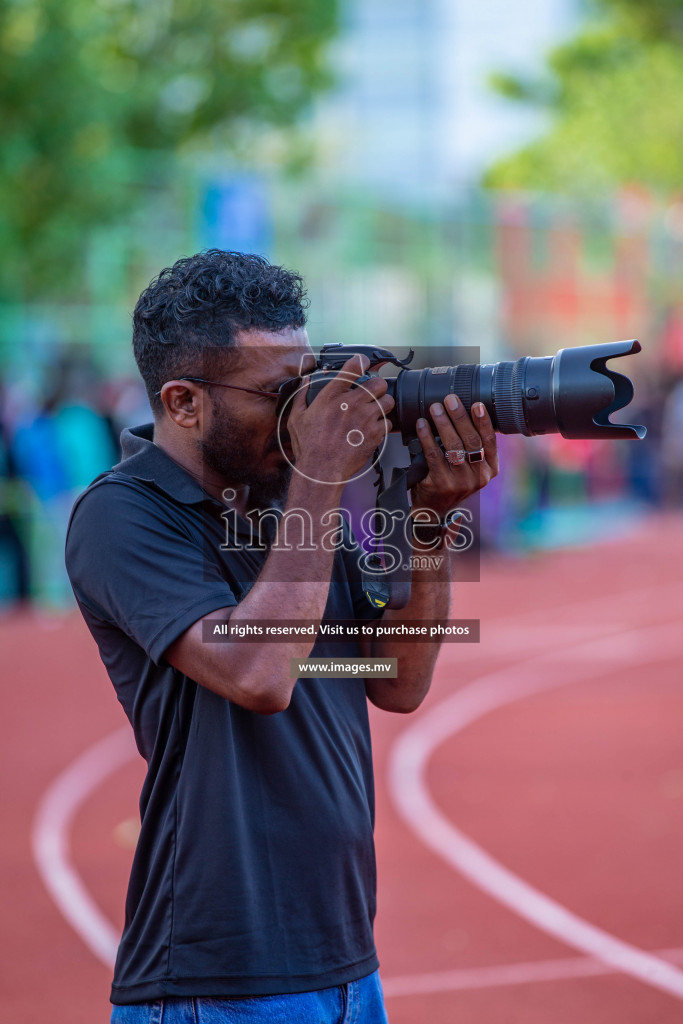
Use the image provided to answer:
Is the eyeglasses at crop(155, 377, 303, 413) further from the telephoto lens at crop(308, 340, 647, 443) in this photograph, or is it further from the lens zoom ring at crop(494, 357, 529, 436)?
the lens zoom ring at crop(494, 357, 529, 436)

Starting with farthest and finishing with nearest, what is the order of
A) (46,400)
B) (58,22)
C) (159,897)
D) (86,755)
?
(58,22) < (46,400) < (86,755) < (159,897)

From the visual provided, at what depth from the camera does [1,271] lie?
49.9ft

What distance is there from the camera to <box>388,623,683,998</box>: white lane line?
438 cm

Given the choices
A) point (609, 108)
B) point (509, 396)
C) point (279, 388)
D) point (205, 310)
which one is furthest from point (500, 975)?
point (609, 108)

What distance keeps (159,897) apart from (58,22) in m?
14.0

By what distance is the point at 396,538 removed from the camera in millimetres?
2201

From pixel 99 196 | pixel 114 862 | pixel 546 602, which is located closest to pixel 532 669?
pixel 546 602

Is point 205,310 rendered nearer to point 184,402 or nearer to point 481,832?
point 184,402

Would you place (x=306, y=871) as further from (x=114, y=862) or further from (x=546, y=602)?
(x=546, y=602)

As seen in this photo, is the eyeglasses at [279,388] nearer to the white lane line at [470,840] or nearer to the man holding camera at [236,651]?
the man holding camera at [236,651]

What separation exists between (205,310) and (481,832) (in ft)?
13.4

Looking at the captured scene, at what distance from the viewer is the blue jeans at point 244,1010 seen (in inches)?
74.5

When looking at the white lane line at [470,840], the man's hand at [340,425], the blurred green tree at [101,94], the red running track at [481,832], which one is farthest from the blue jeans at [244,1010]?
the blurred green tree at [101,94]

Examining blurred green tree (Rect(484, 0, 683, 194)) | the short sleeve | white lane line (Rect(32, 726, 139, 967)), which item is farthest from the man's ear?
blurred green tree (Rect(484, 0, 683, 194))
